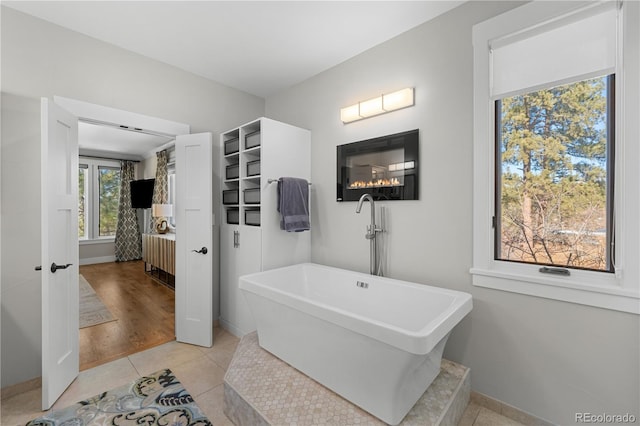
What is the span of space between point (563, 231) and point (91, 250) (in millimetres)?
7927

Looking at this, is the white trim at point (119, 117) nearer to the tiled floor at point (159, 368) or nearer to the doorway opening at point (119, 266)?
the doorway opening at point (119, 266)

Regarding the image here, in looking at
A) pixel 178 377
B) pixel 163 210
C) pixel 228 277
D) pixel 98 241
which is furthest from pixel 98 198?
pixel 178 377

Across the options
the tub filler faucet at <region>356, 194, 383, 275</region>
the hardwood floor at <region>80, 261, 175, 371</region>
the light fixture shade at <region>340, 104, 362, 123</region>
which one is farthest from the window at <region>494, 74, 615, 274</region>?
the hardwood floor at <region>80, 261, 175, 371</region>

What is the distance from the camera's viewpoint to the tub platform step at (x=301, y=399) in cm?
143

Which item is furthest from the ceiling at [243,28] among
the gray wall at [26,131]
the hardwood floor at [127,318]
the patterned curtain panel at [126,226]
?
the patterned curtain panel at [126,226]

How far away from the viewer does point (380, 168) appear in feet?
7.98

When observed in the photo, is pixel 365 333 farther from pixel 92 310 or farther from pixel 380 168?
pixel 92 310

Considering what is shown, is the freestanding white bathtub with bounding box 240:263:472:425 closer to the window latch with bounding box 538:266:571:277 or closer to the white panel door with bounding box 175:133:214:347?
the window latch with bounding box 538:266:571:277

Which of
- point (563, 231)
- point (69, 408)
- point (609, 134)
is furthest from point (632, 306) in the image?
point (69, 408)

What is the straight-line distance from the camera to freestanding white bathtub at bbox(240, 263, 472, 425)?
51.4 inches

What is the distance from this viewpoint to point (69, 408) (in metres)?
1.82

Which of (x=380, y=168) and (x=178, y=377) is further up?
(x=380, y=168)

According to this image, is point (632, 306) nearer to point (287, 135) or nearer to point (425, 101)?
point (425, 101)

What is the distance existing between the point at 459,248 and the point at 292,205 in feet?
4.84
